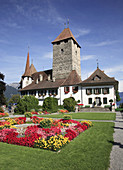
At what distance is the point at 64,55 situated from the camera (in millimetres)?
44219

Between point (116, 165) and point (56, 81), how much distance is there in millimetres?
37698

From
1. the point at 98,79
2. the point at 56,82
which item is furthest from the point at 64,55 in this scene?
the point at 98,79

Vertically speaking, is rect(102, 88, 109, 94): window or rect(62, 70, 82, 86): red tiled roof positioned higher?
rect(62, 70, 82, 86): red tiled roof

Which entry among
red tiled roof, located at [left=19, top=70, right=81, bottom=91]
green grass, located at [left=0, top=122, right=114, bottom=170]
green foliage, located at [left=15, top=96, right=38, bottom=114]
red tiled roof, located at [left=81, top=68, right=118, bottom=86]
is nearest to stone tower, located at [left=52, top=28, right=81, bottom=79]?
red tiled roof, located at [left=19, top=70, right=81, bottom=91]

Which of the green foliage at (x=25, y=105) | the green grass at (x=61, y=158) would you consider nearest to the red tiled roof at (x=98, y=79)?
the green foliage at (x=25, y=105)

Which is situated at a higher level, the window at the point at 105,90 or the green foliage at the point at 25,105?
the window at the point at 105,90

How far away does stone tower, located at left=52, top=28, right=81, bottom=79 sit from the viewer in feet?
140

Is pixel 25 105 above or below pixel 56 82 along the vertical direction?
below

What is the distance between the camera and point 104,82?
32344mm

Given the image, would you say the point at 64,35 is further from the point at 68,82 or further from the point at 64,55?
the point at 68,82

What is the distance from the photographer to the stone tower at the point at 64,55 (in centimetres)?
4266

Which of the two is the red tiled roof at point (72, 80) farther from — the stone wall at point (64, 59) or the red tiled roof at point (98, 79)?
the red tiled roof at point (98, 79)

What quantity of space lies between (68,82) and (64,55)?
35.5 feet

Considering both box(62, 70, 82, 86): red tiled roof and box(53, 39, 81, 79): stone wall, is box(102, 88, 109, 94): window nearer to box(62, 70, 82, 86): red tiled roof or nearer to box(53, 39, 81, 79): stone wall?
box(62, 70, 82, 86): red tiled roof
